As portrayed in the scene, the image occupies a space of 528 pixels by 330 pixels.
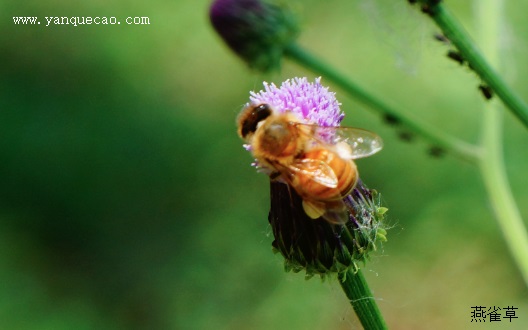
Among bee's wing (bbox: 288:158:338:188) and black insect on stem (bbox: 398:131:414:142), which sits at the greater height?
black insect on stem (bbox: 398:131:414:142)

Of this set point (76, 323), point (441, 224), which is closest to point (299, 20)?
point (441, 224)

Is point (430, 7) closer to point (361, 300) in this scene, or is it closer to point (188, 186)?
point (361, 300)

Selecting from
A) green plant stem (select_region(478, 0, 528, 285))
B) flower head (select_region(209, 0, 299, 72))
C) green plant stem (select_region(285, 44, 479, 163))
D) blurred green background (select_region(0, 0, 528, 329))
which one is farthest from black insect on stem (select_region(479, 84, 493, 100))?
blurred green background (select_region(0, 0, 528, 329))

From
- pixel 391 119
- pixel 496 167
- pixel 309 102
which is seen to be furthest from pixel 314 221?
pixel 496 167

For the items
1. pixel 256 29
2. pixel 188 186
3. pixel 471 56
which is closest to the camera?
pixel 471 56

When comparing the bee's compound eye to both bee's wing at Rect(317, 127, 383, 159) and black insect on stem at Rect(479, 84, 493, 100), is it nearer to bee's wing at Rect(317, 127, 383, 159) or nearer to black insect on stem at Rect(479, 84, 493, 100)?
bee's wing at Rect(317, 127, 383, 159)

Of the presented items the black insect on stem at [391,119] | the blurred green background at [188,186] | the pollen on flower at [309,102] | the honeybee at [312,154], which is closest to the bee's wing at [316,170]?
the honeybee at [312,154]
